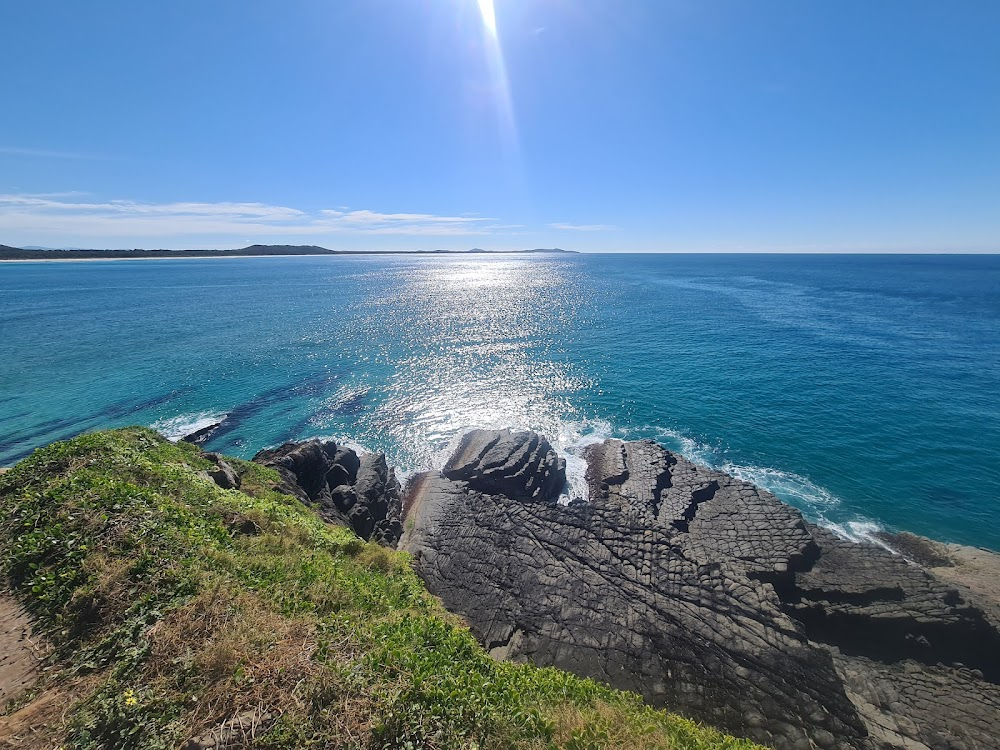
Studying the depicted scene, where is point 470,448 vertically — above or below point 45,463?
below

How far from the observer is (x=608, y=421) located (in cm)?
4484

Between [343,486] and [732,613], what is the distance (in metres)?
25.6

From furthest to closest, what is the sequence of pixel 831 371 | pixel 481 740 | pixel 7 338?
pixel 7 338 < pixel 831 371 < pixel 481 740

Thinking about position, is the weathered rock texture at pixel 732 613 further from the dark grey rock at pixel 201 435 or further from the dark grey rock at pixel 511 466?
the dark grey rock at pixel 201 435

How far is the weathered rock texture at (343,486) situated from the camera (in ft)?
93.1

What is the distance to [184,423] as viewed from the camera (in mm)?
41906

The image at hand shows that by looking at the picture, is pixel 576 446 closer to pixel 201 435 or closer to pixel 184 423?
pixel 201 435

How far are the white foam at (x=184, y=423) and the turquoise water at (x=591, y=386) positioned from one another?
0.28 metres

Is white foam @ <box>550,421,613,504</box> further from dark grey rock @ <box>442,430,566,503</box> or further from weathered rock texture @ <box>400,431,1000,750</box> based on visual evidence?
weathered rock texture @ <box>400,431,1000,750</box>

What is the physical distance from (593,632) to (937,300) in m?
150

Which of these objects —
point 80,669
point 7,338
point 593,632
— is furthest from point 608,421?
point 7,338

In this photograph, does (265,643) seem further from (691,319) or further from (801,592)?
(691,319)

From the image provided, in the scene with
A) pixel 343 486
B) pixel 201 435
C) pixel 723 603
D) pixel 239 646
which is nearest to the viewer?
pixel 239 646

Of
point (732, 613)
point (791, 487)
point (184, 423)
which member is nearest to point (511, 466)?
point (732, 613)
